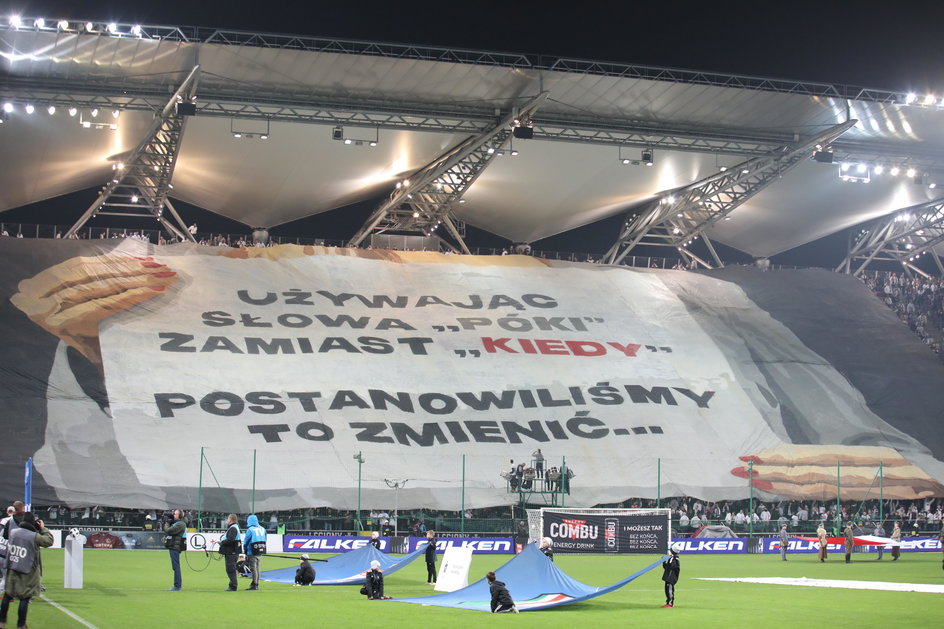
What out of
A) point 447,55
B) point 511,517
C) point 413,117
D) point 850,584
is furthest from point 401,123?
point 850,584

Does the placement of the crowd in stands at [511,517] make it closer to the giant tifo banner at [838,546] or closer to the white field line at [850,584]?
the giant tifo banner at [838,546]

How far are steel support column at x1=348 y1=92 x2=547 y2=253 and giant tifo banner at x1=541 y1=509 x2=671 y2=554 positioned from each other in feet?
59.0

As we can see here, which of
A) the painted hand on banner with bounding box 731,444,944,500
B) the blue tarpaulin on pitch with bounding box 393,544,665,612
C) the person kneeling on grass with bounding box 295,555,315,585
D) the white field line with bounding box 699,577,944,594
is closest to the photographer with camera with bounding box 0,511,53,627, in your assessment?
the blue tarpaulin on pitch with bounding box 393,544,665,612

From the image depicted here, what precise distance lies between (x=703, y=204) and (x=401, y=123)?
66.4 feet

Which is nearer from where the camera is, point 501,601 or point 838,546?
point 501,601

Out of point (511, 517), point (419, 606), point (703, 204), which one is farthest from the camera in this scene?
point (703, 204)

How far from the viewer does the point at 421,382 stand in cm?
4688

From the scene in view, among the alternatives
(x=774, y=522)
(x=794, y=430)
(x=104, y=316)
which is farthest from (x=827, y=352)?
(x=104, y=316)

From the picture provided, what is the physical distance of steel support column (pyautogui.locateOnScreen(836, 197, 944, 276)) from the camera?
66.2m

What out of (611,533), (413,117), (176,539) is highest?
(413,117)

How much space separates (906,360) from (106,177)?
4231cm

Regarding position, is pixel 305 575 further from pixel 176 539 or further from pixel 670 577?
pixel 670 577

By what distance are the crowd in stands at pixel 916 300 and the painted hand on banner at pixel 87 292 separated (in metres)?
42.3

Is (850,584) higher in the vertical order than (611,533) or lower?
lower
